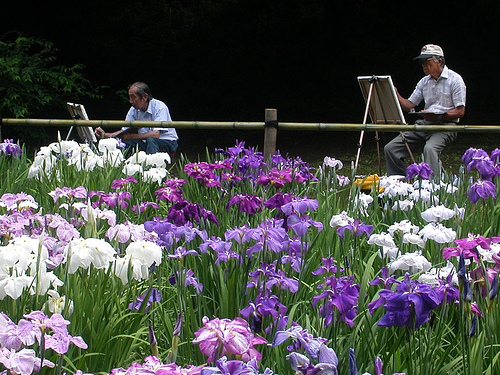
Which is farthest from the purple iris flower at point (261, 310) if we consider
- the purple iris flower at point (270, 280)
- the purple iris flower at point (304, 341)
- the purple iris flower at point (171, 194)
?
the purple iris flower at point (171, 194)

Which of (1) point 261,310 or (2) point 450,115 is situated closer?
(1) point 261,310

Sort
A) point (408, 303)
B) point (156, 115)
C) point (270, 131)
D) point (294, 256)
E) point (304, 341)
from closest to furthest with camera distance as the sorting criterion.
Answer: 1. point (304, 341)
2. point (408, 303)
3. point (294, 256)
4. point (270, 131)
5. point (156, 115)

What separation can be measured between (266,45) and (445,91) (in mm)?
10601

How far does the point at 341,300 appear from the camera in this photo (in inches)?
61.2

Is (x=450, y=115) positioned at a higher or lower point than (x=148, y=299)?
higher

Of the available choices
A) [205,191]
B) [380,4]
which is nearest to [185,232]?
[205,191]

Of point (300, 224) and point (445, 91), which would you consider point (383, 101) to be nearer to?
point (445, 91)

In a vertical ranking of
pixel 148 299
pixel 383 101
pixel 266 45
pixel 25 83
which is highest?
pixel 266 45

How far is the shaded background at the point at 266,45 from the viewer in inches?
625

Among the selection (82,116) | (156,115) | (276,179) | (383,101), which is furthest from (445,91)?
(276,179)

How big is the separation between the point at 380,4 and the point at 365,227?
14.9 meters

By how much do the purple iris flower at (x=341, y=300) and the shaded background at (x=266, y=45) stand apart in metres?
14.0

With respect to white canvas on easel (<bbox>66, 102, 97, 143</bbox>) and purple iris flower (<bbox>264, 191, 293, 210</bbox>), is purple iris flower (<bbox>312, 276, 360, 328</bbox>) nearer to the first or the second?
purple iris flower (<bbox>264, 191, 293, 210</bbox>)

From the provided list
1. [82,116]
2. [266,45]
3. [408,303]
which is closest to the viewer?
[408,303]
